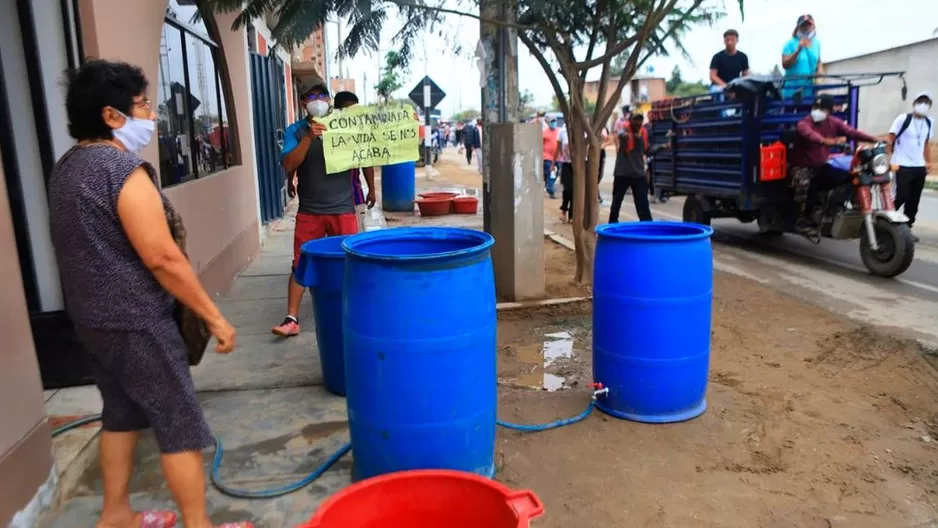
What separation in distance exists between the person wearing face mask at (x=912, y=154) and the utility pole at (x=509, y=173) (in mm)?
→ 5478

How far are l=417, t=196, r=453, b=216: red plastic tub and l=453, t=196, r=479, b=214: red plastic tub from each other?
3.6 inches

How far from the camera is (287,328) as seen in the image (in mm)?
5156

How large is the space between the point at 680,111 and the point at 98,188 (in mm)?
8947

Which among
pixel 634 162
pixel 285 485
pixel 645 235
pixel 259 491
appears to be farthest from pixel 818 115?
pixel 259 491

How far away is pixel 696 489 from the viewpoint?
319cm

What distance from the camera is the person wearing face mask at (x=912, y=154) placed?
8.77 metres

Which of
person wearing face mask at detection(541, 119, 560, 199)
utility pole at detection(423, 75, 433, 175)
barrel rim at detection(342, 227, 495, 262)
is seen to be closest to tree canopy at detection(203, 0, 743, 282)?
barrel rim at detection(342, 227, 495, 262)

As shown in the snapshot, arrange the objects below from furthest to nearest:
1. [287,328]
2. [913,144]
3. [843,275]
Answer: [913,144]
[843,275]
[287,328]

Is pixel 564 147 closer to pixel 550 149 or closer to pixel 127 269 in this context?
pixel 550 149

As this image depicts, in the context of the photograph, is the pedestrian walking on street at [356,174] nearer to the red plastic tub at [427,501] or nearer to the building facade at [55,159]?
the building facade at [55,159]

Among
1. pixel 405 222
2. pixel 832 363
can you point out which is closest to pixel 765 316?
pixel 832 363

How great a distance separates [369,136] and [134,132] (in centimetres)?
259

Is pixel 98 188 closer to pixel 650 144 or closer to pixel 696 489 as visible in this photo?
pixel 696 489

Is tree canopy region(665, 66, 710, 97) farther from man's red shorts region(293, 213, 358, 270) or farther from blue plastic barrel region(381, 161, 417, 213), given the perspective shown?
man's red shorts region(293, 213, 358, 270)
